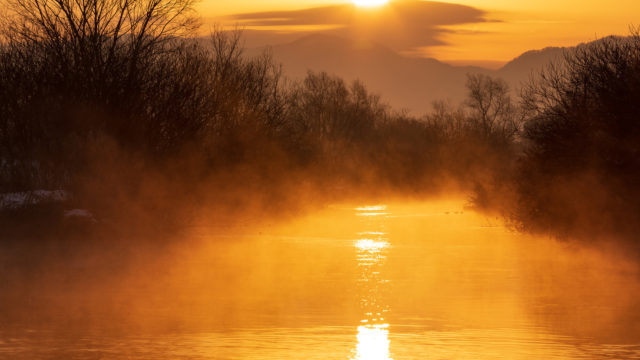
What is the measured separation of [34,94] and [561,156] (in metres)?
19.3

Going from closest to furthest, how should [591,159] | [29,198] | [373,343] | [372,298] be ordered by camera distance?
[373,343] < [372,298] < [591,159] < [29,198]

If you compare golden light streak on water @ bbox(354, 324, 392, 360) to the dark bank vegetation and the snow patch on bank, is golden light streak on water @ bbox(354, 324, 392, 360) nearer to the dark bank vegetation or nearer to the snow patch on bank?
the dark bank vegetation

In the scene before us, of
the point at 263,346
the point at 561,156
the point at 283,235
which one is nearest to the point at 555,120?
the point at 561,156

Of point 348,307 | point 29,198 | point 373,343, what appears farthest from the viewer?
point 29,198

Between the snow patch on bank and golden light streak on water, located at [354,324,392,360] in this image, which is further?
the snow patch on bank

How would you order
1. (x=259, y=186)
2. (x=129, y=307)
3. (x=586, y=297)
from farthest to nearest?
(x=259, y=186)
(x=586, y=297)
(x=129, y=307)

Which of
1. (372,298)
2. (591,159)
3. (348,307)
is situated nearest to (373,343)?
(348,307)

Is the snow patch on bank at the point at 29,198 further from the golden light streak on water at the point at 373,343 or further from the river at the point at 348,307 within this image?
the golden light streak on water at the point at 373,343

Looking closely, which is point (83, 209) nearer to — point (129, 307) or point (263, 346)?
point (129, 307)

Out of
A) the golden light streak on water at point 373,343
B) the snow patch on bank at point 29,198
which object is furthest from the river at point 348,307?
the snow patch on bank at point 29,198

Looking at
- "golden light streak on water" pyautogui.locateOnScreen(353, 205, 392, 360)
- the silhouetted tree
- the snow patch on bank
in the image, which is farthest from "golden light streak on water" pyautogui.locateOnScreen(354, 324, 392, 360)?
the snow patch on bank

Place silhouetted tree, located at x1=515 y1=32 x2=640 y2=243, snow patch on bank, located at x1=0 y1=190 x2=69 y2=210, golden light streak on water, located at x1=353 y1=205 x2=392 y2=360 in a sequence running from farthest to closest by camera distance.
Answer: snow patch on bank, located at x1=0 y1=190 x2=69 y2=210 < silhouetted tree, located at x1=515 y1=32 x2=640 y2=243 < golden light streak on water, located at x1=353 y1=205 x2=392 y2=360

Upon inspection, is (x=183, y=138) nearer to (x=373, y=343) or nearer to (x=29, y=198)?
(x=29, y=198)

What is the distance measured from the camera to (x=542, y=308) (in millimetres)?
19672
